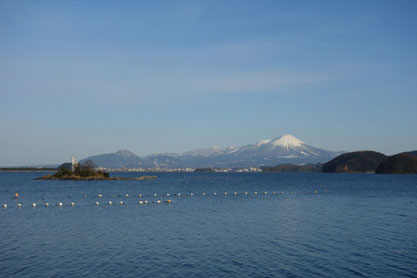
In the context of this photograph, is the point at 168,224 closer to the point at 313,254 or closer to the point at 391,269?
the point at 313,254

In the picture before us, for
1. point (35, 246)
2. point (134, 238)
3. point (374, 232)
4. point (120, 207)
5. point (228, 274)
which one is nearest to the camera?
point (228, 274)

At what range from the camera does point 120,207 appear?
6253 cm

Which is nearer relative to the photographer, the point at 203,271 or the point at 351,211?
the point at 203,271

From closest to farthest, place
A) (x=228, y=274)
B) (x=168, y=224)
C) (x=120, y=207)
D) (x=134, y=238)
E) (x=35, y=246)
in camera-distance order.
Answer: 1. (x=228, y=274)
2. (x=35, y=246)
3. (x=134, y=238)
4. (x=168, y=224)
5. (x=120, y=207)

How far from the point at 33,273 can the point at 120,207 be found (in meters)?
38.4

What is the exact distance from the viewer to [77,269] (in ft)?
82.8

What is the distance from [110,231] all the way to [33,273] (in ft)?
48.9

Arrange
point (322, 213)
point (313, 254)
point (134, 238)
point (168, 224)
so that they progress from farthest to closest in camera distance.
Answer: point (322, 213) → point (168, 224) → point (134, 238) → point (313, 254)

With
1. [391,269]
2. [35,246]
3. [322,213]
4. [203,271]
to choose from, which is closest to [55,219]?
[35,246]

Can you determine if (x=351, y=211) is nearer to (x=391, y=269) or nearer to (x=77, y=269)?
(x=391, y=269)

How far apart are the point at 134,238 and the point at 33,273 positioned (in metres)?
11.7

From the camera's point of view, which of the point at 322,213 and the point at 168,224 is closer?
the point at 168,224

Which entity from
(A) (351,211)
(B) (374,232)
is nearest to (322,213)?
(A) (351,211)

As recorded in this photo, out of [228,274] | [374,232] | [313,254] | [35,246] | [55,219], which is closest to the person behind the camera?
[228,274]
